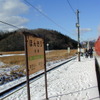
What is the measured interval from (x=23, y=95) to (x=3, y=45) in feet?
415

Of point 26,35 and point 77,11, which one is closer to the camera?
point 26,35

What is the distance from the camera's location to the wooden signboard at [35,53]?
4.75m

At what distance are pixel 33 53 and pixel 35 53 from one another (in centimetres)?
17

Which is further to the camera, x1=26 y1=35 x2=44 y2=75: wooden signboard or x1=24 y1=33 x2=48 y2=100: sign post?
x1=26 y1=35 x2=44 y2=75: wooden signboard

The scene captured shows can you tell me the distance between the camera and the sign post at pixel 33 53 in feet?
15.2

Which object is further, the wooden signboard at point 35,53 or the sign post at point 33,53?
the wooden signboard at point 35,53

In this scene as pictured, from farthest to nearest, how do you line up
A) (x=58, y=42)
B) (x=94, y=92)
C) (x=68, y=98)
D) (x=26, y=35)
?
(x=58, y=42), (x=94, y=92), (x=68, y=98), (x=26, y=35)

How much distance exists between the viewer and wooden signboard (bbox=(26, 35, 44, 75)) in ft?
15.6

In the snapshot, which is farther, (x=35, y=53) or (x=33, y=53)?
(x=35, y=53)

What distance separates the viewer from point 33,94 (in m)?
6.41

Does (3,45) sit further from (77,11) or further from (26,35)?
(26,35)

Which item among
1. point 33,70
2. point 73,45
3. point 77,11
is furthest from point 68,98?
point 73,45

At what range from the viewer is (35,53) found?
518 centimetres

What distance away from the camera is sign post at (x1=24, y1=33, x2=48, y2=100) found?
462 cm
